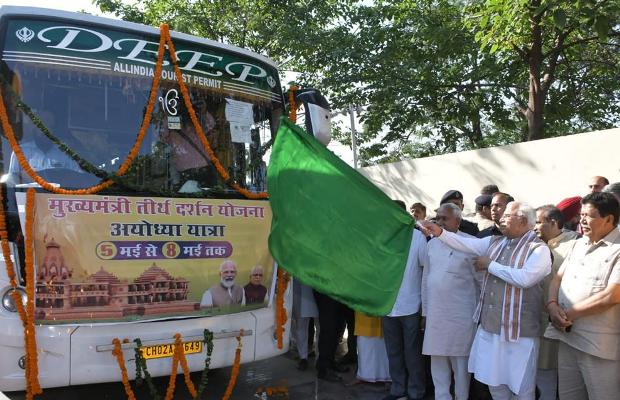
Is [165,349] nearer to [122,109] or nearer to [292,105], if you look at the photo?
[122,109]

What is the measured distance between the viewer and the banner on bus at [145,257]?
4.13 meters

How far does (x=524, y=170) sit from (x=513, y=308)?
3.77 meters

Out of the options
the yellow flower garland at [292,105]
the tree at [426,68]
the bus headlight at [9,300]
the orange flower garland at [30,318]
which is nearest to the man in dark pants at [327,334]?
the yellow flower garland at [292,105]

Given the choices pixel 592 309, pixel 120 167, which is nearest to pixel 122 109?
pixel 120 167

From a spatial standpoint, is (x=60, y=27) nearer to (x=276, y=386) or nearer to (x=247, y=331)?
(x=247, y=331)

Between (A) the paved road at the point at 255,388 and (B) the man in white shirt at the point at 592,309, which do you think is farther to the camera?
(A) the paved road at the point at 255,388

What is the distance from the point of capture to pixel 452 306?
475 cm

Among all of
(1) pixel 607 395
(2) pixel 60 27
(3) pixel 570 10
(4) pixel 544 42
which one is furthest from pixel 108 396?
(4) pixel 544 42

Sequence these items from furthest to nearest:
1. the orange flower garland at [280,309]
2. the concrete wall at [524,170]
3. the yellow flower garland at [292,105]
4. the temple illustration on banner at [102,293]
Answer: the concrete wall at [524,170] < the yellow flower garland at [292,105] < the orange flower garland at [280,309] < the temple illustration on banner at [102,293]

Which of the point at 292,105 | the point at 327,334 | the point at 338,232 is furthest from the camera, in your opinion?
the point at 327,334

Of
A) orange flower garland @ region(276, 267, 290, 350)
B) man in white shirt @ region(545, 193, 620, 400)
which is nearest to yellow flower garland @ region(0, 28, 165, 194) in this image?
orange flower garland @ region(276, 267, 290, 350)

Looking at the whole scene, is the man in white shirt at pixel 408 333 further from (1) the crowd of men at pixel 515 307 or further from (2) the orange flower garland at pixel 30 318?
(2) the orange flower garland at pixel 30 318

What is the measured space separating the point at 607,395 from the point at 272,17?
467 inches

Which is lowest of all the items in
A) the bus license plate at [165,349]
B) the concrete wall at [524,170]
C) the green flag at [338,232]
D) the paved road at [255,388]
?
the paved road at [255,388]
